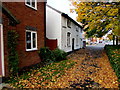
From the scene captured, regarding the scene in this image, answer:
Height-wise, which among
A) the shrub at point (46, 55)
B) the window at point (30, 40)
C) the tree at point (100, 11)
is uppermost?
the tree at point (100, 11)

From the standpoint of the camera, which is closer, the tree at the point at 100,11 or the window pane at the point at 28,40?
the window pane at the point at 28,40

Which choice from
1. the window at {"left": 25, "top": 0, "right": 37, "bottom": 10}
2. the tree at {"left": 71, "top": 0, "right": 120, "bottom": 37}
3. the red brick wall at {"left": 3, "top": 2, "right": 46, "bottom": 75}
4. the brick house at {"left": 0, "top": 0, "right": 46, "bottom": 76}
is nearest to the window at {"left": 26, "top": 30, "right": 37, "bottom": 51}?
the brick house at {"left": 0, "top": 0, "right": 46, "bottom": 76}

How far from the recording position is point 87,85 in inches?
204

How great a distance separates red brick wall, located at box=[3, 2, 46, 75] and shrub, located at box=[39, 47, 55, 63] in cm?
46

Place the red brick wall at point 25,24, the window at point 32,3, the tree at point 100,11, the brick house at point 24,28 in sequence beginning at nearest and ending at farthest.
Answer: the brick house at point 24,28 < the red brick wall at point 25,24 < the window at point 32,3 < the tree at point 100,11

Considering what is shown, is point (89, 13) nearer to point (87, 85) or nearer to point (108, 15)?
point (108, 15)

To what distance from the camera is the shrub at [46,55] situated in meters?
9.96

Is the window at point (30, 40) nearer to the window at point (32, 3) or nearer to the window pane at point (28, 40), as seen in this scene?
the window pane at point (28, 40)

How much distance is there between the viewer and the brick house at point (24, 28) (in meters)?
5.83

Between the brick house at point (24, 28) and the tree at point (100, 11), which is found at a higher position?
the tree at point (100, 11)

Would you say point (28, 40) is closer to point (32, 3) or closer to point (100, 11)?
point (32, 3)

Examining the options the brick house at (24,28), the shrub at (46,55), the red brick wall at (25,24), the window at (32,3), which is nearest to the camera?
the brick house at (24,28)

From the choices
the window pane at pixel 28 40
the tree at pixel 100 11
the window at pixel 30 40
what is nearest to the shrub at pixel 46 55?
the window at pixel 30 40

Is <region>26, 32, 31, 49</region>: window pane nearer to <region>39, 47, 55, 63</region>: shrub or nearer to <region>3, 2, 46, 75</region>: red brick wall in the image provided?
<region>3, 2, 46, 75</region>: red brick wall
